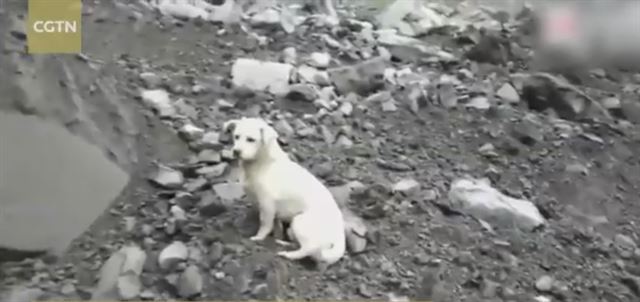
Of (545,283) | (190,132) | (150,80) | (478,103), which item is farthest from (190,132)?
(545,283)

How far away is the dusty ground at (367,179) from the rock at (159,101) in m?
0.01

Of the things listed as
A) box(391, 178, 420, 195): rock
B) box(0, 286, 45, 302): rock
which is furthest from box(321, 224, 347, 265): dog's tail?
box(0, 286, 45, 302): rock

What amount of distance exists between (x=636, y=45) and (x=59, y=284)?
0.97m

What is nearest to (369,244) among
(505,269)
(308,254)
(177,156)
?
(308,254)

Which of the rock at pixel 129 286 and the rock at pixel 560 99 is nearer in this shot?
the rock at pixel 129 286

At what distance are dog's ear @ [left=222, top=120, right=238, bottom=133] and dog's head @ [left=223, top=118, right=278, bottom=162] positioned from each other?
19 millimetres

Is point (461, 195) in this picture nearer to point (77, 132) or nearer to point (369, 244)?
point (369, 244)

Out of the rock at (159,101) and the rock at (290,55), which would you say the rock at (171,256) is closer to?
the rock at (159,101)

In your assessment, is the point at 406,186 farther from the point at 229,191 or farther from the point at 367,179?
the point at 229,191

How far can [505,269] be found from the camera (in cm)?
128

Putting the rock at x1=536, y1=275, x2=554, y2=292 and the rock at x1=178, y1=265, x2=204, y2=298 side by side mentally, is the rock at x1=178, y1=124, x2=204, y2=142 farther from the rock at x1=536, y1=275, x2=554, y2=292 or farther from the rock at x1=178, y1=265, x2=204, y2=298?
the rock at x1=536, y1=275, x2=554, y2=292

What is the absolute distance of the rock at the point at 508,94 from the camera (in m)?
1.34

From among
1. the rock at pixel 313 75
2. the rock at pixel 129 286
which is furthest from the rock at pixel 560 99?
the rock at pixel 129 286

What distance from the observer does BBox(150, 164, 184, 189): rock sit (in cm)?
127
